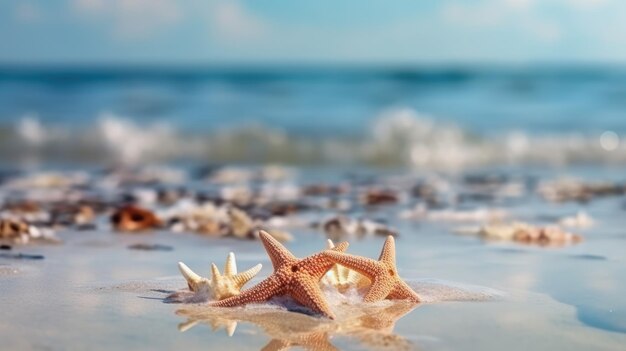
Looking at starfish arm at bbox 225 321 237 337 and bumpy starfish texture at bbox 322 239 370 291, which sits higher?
bumpy starfish texture at bbox 322 239 370 291

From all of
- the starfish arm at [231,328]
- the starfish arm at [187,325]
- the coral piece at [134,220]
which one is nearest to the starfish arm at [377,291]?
the starfish arm at [231,328]

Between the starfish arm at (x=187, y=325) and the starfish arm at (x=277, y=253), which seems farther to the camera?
the starfish arm at (x=277, y=253)

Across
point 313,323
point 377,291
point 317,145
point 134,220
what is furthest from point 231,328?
point 317,145

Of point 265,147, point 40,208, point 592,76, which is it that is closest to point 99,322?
point 40,208

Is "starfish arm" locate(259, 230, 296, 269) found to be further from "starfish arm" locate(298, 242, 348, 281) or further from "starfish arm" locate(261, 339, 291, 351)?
"starfish arm" locate(261, 339, 291, 351)

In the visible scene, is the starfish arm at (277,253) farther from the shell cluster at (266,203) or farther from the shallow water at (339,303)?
the shell cluster at (266,203)

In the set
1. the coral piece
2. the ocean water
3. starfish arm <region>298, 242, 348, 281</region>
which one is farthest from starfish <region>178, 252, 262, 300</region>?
the ocean water
